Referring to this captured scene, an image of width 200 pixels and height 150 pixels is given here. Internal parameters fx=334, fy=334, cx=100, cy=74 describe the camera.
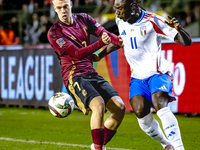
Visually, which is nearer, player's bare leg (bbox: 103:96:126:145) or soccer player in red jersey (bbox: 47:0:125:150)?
soccer player in red jersey (bbox: 47:0:125:150)

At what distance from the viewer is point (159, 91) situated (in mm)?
3893

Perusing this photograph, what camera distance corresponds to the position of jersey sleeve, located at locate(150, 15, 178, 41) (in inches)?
157

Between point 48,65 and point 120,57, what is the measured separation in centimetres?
227

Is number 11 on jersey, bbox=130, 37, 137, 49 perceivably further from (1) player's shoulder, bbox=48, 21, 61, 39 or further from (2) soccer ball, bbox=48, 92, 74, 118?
(2) soccer ball, bbox=48, 92, 74, 118

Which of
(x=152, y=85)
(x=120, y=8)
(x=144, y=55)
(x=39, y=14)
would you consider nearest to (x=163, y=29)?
(x=144, y=55)

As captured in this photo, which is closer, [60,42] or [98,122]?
[98,122]

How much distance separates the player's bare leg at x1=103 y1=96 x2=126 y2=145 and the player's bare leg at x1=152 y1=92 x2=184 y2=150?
2.05 feet

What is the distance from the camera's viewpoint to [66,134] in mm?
6406

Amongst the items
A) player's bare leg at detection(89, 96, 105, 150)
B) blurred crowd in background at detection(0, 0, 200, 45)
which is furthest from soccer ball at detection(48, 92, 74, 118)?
blurred crowd in background at detection(0, 0, 200, 45)

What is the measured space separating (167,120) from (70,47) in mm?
1566

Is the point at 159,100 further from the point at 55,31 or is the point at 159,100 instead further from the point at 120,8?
the point at 55,31

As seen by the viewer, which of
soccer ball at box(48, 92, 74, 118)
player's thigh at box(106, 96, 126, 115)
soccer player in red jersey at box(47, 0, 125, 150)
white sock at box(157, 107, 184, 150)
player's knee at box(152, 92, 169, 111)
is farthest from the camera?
soccer ball at box(48, 92, 74, 118)

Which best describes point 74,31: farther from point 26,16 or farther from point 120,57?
point 26,16

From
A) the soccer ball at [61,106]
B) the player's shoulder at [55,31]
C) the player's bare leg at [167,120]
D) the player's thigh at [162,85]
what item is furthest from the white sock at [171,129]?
the player's shoulder at [55,31]
